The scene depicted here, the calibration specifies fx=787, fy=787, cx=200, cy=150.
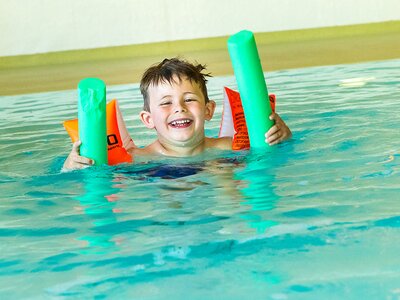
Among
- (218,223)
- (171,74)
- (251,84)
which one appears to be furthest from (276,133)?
(218,223)

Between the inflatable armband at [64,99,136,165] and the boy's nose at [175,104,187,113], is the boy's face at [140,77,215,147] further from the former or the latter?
the inflatable armband at [64,99,136,165]

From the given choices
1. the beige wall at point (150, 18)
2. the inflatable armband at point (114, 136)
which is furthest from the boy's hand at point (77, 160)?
the beige wall at point (150, 18)

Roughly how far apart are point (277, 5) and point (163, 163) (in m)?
9.89

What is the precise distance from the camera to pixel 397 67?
25.3 feet

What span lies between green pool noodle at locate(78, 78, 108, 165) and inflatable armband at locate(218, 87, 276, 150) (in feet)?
2.38

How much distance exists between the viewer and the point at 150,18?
42.3ft

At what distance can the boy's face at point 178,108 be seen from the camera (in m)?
3.56

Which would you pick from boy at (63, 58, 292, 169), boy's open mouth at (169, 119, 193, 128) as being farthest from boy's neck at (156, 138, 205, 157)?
boy's open mouth at (169, 119, 193, 128)

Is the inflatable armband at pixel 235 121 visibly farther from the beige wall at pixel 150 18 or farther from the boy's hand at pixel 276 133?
the beige wall at pixel 150 18

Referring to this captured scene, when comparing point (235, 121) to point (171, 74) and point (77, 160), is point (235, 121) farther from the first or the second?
point (77, 160)

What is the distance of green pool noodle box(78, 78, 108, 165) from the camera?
341 cm

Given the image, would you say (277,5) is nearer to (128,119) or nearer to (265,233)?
(128,119)

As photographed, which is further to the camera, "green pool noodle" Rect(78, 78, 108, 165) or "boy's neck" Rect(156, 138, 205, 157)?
"boy's neck" Rect(156, 138, 205, 157)

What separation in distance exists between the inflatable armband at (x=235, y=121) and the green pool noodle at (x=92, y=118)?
0.73 meters
